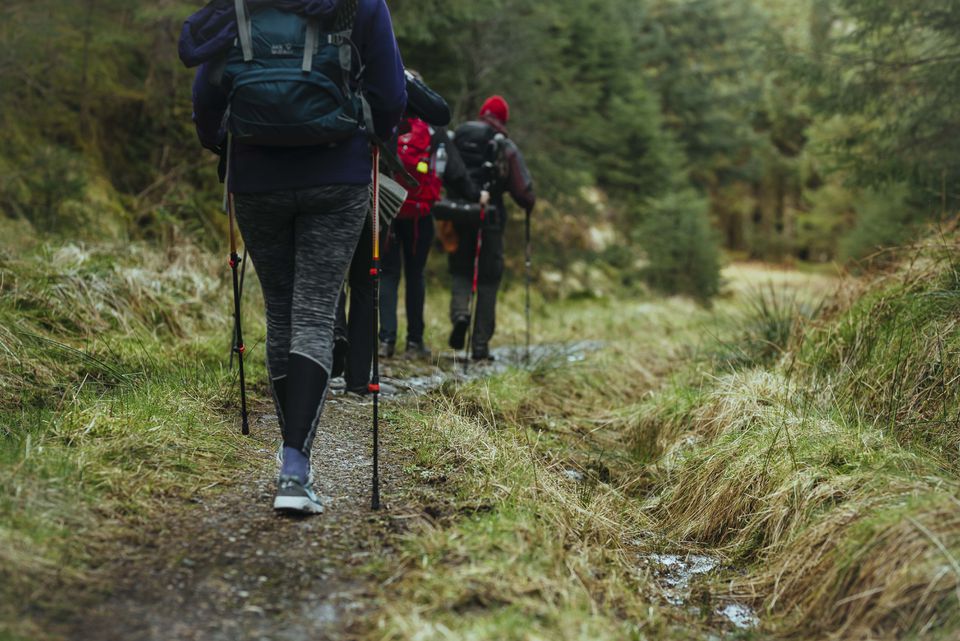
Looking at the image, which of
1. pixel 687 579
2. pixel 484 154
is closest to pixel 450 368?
pixel 484 154

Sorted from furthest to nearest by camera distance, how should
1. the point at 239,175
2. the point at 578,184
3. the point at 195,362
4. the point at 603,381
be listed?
the point at 578,184
the point at 603,381
the point at 195,362
the point at 239,175

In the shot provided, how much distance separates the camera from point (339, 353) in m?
5.89

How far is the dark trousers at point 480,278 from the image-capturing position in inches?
313

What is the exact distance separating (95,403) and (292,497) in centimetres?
136

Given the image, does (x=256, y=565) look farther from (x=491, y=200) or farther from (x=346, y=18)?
(x=491, y=200)

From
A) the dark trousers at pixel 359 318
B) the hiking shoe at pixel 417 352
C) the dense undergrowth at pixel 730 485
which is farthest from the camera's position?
the hiking shoe at pixel 417 352

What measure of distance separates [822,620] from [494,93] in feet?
37.0

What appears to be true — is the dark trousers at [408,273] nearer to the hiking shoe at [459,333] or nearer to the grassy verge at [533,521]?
the hiking shoe at [459,333]

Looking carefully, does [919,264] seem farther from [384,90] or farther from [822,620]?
[384,90]

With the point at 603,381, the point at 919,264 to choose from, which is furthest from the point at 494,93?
the point at 919,264

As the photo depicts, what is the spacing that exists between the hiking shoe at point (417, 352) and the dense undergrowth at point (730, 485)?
4.01 feet

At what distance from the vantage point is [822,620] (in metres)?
2.96

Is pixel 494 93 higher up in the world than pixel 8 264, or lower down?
higher up

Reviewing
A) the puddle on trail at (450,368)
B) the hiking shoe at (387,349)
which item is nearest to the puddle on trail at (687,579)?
the puddle on trail at (450,368)
